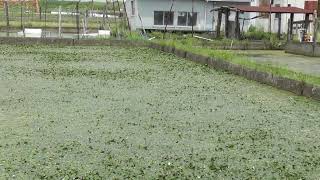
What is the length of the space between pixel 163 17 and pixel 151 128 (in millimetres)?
19325

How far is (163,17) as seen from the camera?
24.0 metres

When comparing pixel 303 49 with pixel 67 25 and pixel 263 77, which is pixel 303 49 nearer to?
pixel 263 77

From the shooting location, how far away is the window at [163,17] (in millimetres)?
23922

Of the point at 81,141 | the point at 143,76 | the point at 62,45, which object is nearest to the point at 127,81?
the point at 143,76

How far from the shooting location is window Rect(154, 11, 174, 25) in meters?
23.9

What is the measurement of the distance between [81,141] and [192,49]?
28.9 ft

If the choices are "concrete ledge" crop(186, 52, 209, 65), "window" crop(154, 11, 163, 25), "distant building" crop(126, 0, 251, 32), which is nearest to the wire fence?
"distant building" crop(126, 0, 251, 32)

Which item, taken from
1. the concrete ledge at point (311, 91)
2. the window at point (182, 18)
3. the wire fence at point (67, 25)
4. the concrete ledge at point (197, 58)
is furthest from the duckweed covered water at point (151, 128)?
the window at point (182, 18)

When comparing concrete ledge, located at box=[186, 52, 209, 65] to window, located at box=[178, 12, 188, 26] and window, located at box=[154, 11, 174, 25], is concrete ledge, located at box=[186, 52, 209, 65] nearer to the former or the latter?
window, located at box=[154, 11, 174, 25]

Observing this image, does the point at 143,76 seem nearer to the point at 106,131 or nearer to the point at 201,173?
the point at 106,131

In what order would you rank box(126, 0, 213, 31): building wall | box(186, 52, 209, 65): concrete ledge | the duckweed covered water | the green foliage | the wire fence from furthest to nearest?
box(126, 0, 213, 31): building wall, the green foliage, the wire fence, box(186, 52, 209, 65): concrete ledge, the duckweed covered water

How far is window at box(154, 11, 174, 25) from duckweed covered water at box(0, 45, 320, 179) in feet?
49.1

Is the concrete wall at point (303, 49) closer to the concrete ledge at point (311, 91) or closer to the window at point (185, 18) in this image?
the window at point (185, 18)

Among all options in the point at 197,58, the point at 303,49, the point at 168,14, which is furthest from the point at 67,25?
the point at 197,58
